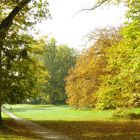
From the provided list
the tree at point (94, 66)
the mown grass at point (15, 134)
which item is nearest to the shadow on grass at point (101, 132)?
the mown grass at point (15, 134)

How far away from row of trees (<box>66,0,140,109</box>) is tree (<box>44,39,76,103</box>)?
41278mm

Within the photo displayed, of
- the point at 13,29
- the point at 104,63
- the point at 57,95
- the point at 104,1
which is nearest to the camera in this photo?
the point at 104,1

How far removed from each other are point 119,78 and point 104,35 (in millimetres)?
20214

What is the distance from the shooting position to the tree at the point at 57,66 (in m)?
102

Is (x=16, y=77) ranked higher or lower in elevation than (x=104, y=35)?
lower

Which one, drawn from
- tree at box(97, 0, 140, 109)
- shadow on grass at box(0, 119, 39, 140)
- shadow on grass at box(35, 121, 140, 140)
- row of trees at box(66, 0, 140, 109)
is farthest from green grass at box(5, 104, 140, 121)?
tree at box(97, 0, 140, 109)

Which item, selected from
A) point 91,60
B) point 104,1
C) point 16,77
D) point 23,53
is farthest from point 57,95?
point 104,1

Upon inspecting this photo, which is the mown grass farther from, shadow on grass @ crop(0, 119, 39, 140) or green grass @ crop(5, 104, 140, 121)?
green grass @ crop(5, 104, 140, 121)

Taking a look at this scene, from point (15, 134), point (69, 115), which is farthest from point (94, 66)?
point (15, 134)

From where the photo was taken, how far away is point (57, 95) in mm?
102438

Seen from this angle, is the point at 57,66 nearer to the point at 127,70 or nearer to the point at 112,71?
the point at 112,71

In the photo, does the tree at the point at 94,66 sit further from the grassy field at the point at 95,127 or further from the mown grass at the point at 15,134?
the mown grass at the point at 15,134

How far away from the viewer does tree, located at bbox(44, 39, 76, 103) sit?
102188 mm

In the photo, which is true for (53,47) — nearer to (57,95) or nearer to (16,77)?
(57,95)
